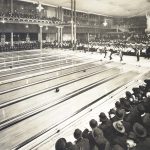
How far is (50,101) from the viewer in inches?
274

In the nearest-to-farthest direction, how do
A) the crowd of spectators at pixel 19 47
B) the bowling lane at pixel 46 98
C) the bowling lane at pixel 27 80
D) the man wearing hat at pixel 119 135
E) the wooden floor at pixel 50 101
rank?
1. the man wearing hat at pixel 119 135
2. the wooden floor at pixel 50 101
3. the bowling lane at pixel 46 98
4. the bowling lane at pixel 27 80
5. the crowd of spectators at pixel 19 47

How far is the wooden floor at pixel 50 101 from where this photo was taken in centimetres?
473

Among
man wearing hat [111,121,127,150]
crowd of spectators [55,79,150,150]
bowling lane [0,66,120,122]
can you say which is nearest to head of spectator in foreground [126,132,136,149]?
crowd of spectators [55,79,150,150]

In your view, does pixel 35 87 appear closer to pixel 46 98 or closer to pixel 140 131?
pixel 46 98

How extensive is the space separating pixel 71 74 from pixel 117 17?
111 feet

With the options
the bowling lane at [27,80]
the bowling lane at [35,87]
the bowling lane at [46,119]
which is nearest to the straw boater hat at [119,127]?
the bowling lane at [46,119]

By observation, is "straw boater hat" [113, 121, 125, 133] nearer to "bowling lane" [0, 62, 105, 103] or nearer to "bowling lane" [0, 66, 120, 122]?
"bowling lane" [0, 66, 120, 122]

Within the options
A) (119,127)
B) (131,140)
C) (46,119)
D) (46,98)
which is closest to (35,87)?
(46,98)

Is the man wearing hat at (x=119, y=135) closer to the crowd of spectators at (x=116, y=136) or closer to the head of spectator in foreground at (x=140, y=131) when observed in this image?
the crowd of spectators at (x=116, y=136)

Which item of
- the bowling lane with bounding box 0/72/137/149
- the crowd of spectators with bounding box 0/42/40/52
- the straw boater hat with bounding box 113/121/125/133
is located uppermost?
the crowd of spectators with bounding box 0/42/40/52

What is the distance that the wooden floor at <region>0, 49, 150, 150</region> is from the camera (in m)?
4.73

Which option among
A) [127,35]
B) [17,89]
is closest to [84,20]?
[127,35]

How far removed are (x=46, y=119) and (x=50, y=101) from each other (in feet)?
4.78

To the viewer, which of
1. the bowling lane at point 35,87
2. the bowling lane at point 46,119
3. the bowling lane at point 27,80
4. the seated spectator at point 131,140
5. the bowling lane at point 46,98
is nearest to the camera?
the seated spectator at point 131,140
